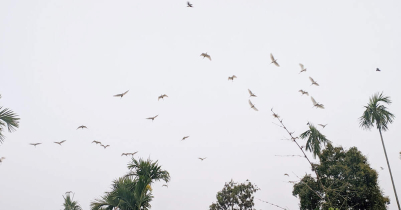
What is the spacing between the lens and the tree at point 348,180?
22.4 metres

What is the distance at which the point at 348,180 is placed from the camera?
76.0 ft

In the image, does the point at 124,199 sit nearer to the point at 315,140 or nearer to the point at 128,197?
the point at 128,197

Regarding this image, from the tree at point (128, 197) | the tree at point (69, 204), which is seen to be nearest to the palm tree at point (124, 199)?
the tree at point (128, 197)

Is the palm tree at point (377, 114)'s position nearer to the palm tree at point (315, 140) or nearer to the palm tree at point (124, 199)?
the palm tree at point (315, 140)

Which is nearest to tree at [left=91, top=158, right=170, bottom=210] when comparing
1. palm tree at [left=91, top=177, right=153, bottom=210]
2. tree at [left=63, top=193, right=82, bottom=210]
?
palm tree at [left=91, top=177, right=153, bottom=210]

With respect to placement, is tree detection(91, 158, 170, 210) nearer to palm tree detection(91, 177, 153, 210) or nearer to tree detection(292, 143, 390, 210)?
palm tree detection(91, 177, 153, 210)

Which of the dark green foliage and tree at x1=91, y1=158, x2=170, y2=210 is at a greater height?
the dark green foliage

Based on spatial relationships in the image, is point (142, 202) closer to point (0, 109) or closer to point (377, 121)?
point (0, 109)

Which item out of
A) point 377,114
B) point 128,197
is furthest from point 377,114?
point 128,197

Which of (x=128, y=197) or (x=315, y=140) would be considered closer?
(x=128, y=197)

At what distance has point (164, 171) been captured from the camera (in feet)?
43.2

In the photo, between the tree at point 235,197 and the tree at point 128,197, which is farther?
the tree at point 235,197

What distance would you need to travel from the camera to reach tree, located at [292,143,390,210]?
22359 mm

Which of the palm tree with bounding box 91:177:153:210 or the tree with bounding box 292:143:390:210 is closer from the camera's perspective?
the palm tree with bounding box 91:177:153:210
